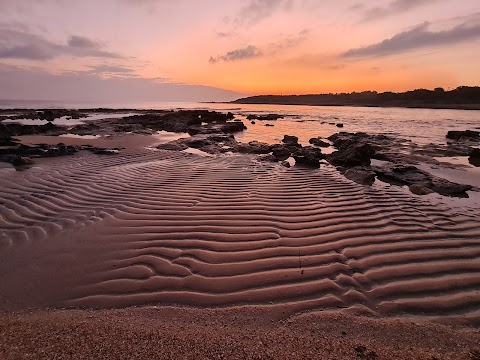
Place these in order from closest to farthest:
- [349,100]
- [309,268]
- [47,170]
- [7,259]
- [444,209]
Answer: [309,268] → [7,259] → [444,209] → [47,170] → [349,100]

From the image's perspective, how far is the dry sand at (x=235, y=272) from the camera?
8.28 feet

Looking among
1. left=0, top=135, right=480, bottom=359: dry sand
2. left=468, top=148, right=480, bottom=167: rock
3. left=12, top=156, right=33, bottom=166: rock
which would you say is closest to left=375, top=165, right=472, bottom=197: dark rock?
left=0, top=135, right=480, bottom=359: dry sand

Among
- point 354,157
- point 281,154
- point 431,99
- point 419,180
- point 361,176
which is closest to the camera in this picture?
point 419,180

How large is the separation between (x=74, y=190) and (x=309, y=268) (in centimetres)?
568

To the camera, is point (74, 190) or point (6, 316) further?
point (74, 190)

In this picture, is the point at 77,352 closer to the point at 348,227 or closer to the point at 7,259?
the point at 7,259

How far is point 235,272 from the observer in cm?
362

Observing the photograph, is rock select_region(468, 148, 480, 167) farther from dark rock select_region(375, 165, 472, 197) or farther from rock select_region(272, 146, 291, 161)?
rock select_region(272, 146, 291, 161)

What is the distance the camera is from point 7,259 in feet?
12.8

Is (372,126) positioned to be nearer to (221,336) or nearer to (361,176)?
(361,176)

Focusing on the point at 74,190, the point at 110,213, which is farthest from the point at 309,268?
the point at 74,190

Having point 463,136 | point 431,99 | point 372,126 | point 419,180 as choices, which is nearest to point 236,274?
point 419,180

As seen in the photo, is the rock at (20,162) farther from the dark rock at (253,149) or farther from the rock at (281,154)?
the rock at (281,154)

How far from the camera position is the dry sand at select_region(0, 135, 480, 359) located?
252 cm
